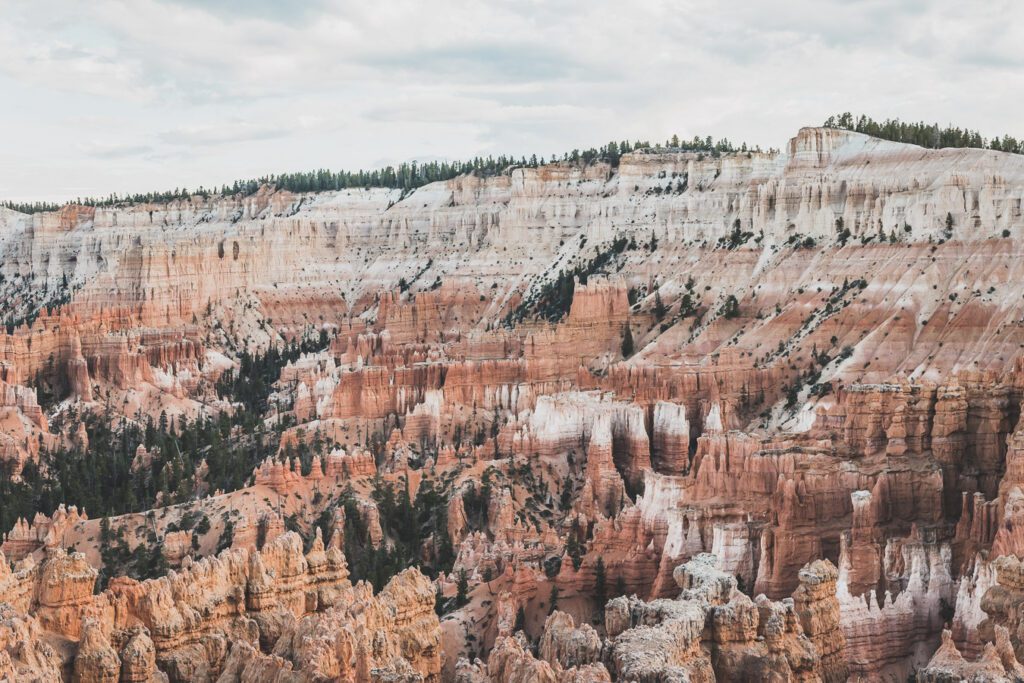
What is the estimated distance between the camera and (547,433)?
80250 mm

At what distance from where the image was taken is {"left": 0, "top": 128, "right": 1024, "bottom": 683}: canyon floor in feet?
115

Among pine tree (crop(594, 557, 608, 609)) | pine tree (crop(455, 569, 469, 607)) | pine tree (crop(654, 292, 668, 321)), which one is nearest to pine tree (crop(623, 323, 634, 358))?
pine tree (crop(654, 292, 668, 321))

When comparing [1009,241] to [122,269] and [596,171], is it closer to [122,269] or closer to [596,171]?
[596,171]

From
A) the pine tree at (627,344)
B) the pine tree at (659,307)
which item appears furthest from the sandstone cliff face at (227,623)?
the pine tree at (659,307)

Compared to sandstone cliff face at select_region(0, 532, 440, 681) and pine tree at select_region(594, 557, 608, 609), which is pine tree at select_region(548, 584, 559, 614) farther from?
sandstone cliff face at select_region(0, 532, 440, 681)

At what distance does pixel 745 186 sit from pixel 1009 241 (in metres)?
35.4

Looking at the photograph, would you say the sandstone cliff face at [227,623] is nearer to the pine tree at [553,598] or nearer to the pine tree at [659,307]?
the pine tree at [553,598]

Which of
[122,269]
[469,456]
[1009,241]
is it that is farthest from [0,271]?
[1009,241]

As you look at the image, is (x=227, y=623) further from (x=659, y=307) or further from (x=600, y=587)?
(x=659, y=307)

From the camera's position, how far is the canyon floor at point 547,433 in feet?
115

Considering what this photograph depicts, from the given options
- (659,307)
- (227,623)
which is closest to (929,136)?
(659,307)

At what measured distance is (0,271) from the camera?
16912 cm

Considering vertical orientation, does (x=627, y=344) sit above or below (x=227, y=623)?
below

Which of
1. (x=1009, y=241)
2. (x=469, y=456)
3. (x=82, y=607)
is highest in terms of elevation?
(x=1009, y=241)
